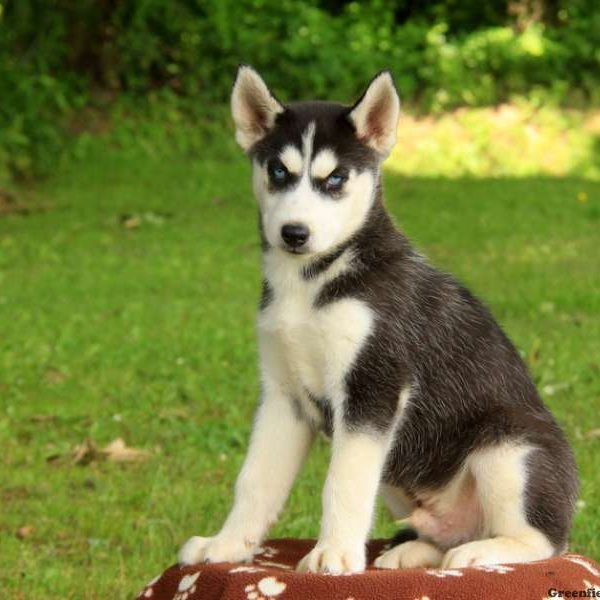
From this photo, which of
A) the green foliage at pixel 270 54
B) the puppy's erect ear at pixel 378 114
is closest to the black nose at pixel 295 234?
the puppy's erect ear at pixel 378 114

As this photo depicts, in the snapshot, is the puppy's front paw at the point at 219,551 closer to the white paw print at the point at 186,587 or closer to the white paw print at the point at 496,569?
the white paw print at the point at 186,587

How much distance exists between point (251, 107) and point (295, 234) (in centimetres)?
61

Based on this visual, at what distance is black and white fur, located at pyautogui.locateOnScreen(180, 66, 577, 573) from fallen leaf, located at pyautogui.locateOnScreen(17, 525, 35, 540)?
2314 millimetres

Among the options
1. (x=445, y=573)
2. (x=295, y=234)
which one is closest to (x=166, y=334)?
(x=295, y=234)

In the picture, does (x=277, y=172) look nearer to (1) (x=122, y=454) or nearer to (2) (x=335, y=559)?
(2) (x=335, y=559)

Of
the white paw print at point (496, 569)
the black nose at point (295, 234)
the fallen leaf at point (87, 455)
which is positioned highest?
the black nose at point (295, 234)

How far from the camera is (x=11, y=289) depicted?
38.6 ft

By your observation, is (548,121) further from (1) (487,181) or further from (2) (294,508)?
(2) (294,508)

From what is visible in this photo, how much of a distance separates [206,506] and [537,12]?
47.7 ft

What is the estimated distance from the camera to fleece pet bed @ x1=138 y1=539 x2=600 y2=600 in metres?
4.13

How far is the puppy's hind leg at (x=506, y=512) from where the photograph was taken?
174 inches

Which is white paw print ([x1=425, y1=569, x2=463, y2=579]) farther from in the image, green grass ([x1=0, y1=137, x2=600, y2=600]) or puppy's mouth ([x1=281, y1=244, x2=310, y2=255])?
green grass ([x1=0, y1=137, x2=600, y2=600])

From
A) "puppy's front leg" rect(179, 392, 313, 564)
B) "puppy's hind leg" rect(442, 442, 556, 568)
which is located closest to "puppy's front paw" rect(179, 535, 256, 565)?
"puppy's front leg" rect(179, 392, 313, 564)

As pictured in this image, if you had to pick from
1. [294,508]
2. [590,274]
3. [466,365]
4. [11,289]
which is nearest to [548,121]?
[590,274]
